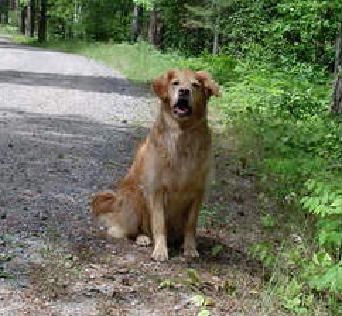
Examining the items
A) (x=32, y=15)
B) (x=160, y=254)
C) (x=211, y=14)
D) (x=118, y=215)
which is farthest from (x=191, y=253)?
(x=32, y=15)

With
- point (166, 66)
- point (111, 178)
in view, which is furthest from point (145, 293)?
point (166, 66)

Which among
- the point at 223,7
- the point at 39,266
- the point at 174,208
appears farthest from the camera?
the point at 223,7

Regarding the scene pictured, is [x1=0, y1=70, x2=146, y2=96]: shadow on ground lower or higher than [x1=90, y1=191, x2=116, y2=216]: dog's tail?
lower

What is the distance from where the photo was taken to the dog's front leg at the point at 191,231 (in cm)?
557

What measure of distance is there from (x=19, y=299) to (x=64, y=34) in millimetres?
55128

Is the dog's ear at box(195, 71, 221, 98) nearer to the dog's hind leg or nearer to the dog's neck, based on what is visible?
the dog's neck

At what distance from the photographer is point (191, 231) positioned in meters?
5.65

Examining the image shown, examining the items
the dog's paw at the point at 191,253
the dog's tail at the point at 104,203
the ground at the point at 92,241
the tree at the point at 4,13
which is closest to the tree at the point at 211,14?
the ground at the point at 92,241

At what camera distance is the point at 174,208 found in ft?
18.3

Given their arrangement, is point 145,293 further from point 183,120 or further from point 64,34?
point 64,34

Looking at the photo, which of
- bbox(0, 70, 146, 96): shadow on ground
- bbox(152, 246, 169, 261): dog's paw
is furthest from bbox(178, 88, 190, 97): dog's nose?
bbox(0, 70, 146, 96): shadow on ground

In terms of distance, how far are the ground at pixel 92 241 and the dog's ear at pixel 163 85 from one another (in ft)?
3.95

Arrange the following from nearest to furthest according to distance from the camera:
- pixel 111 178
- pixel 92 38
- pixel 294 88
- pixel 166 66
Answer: pixel 111 178, pixel 294 88, pixel 166 66, pixel 92 38

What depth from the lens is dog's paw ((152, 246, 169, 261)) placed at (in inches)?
213
